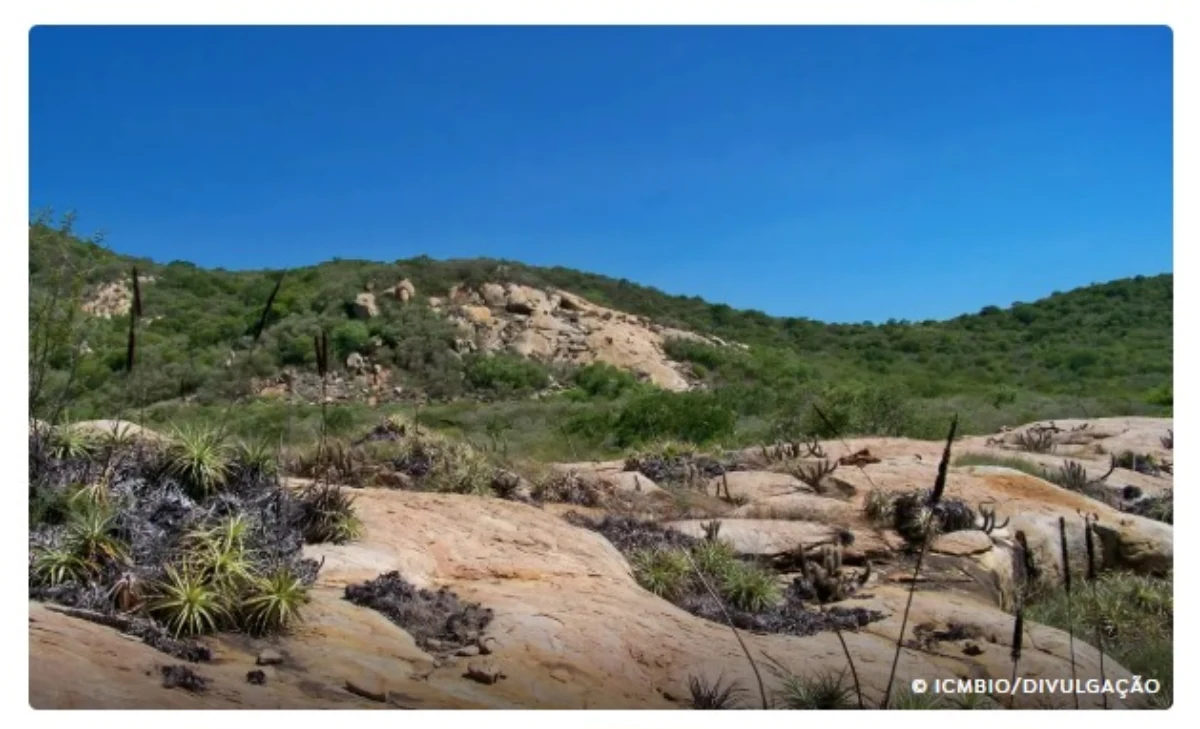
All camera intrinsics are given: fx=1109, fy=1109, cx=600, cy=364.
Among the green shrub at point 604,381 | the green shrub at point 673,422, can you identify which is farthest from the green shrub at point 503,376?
the green shrub at point 673,422

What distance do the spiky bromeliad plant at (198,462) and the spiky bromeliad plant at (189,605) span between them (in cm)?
138

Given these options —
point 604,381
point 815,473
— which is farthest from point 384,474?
point 604,381

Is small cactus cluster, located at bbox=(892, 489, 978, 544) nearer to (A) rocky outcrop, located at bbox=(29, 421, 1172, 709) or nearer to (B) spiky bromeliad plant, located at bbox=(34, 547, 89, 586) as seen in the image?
(A) rocky outcrop, located at bbox=(29, 421, 1172, 709)

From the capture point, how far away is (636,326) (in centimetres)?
3722

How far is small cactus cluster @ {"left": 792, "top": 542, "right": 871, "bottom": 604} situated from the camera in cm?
759

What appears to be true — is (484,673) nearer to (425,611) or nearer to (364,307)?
(425,611)

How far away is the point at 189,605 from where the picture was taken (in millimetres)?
4934

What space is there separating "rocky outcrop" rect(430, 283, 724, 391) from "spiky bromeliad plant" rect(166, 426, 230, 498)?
2485 cm

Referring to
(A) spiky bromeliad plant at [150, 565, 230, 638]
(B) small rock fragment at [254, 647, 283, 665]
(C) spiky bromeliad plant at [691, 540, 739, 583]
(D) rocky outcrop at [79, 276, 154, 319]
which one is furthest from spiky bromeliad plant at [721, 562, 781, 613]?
(D) rocky outcrop at [79, 276, 154, 319]

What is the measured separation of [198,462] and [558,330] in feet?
92.6

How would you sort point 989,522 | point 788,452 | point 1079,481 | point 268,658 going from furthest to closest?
point 788,452 < point 1079,481 < point 989,522 < point 268,658

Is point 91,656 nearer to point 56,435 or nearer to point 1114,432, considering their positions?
point 56,435

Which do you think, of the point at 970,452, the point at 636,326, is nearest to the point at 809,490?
the point at 970,452

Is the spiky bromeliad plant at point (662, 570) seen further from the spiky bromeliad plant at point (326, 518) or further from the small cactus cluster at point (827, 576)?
the spiky bromeliad plant at point (326, 518)
